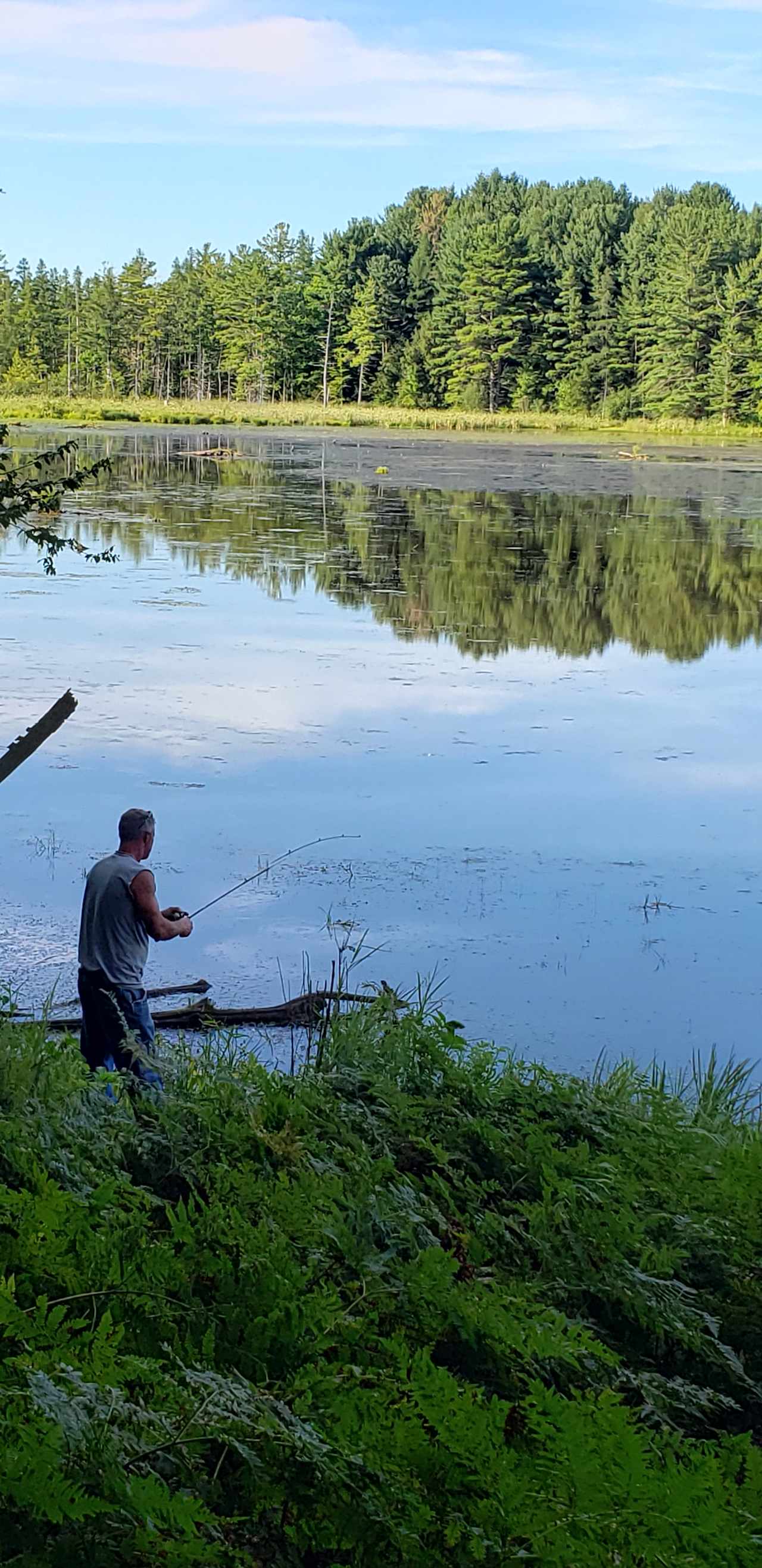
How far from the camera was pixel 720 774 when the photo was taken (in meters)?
13.6

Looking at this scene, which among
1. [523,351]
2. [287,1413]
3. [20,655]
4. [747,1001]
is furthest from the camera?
[523,351]

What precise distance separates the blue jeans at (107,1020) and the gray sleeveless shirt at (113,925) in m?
0.06

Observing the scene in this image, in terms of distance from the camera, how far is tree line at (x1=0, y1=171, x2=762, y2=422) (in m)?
89.5

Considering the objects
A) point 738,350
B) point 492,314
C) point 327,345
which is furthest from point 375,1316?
point 327,345

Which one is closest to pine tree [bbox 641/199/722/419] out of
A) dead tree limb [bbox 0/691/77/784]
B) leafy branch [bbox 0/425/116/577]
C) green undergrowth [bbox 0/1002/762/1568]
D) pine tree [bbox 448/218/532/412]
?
pine tree [bbox 448/218/532/412]

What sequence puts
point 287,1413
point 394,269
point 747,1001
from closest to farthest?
point 287,1413 < point 747,1001 < point 394,269

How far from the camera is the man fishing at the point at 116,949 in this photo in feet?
22.3

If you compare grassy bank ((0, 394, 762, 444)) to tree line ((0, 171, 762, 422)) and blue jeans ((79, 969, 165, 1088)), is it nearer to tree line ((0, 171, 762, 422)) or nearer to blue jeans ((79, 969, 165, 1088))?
tree line ((0, 171, 762, 422))

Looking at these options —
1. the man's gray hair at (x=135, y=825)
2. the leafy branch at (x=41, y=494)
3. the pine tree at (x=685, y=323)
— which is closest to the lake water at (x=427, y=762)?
the man's gray hair at (x=135, y=825)

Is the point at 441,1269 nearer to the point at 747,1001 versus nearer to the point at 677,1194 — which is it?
the point at 677,1194

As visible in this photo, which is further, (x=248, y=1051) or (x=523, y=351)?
(x=523, y=351)

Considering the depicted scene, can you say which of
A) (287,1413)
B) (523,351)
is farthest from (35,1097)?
(523,351)

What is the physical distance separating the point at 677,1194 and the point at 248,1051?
2698mm

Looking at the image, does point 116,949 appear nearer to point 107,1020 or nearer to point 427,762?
point 107,1020
